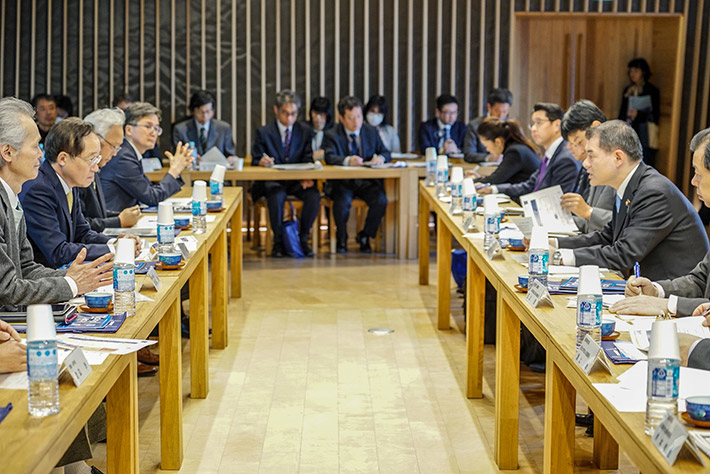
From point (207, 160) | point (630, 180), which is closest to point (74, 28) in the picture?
point (207, 160)

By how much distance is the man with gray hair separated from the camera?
5.12m

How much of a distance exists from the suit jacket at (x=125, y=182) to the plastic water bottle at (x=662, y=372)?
4.31 metres

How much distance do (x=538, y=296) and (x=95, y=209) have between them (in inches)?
111

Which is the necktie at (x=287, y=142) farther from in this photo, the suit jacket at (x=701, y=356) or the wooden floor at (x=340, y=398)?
the suit jacket at (x=701, y=356)

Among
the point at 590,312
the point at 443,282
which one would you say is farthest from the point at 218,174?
the point at 590,312

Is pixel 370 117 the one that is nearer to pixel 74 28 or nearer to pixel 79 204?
pixel 74 28

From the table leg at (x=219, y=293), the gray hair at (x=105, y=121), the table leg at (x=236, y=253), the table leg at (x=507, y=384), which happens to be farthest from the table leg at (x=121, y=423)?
the table leg at (x=236, y=253)

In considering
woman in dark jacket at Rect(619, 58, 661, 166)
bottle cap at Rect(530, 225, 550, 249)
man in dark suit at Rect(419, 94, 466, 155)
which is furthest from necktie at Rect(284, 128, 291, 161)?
bottle cap at Rect(530, 225, 550, 249)

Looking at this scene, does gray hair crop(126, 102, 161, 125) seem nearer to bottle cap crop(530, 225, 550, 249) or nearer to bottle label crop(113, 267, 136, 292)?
bottle label crop(113, 267, 136, 292)

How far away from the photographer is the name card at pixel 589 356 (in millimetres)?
2537

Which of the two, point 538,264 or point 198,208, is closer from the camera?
point 538,264

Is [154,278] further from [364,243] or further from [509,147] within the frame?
[364,243]

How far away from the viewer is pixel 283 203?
8.55 metres

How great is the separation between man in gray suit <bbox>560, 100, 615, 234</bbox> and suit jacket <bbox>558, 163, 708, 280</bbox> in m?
0.71
